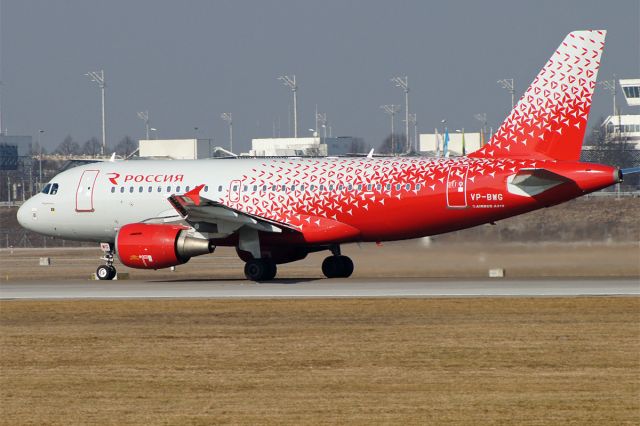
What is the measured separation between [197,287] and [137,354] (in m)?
15.1

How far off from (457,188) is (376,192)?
2.69 meters

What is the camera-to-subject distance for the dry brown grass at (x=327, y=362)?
1623 cm

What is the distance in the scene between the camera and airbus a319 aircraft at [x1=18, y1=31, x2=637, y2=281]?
3709 cm

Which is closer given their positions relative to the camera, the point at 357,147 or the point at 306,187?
the point at 306,187

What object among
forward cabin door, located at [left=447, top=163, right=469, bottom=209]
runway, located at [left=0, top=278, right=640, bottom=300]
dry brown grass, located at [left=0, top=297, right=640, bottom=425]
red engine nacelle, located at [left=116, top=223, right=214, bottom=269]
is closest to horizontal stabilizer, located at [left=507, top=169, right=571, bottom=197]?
forward cabin door, located at [left=447, top=163, right=469, bottom=209]

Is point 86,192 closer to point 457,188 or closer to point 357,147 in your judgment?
point 457,188

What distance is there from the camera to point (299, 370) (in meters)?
19.7

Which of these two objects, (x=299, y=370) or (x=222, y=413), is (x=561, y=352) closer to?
(x=299, y=370)

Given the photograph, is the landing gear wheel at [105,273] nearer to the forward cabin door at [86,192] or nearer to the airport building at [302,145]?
the forward cabin door at [86,192]

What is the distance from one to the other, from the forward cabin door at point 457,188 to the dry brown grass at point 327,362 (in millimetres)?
7598

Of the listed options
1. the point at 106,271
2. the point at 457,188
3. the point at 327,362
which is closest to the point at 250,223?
the point at 106,271

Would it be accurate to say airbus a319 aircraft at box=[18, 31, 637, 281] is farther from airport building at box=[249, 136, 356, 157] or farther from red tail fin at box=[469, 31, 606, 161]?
airport building at box=[249, 136, 356, 157]

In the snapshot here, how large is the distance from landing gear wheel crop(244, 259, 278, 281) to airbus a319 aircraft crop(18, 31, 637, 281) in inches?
1.3

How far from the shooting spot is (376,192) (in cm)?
3856
